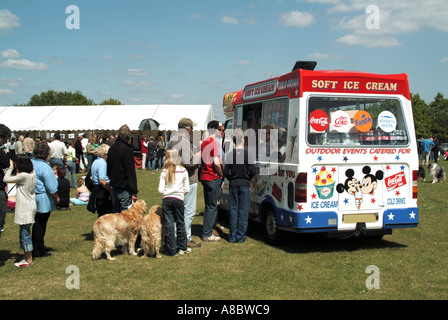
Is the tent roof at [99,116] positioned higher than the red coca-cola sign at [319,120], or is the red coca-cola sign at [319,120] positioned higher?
the tent roof at [99,116]

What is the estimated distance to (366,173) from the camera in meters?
6.98

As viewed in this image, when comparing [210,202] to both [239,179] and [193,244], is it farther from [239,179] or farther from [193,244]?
[193,244]

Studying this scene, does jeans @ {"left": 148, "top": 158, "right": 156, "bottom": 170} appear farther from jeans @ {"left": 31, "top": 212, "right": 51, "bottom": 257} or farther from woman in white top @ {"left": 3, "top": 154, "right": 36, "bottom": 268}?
woman in white top @ {"left": 3, "top": 154, "right": 36, "bottom": 268}

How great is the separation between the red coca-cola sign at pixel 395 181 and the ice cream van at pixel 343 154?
17 mm

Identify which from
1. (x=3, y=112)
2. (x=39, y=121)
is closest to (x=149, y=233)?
(x=39, y=121)

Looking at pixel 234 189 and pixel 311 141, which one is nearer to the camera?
pixel 311 141

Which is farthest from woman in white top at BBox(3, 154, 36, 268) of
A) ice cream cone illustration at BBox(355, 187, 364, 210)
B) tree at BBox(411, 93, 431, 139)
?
tree at BBox(411, 93, 431, 139)

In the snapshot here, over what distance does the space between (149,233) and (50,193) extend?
1695 mm

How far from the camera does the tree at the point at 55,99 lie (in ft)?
326

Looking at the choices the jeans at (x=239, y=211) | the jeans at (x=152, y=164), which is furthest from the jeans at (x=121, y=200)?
the jeans at (x=152, y=164)

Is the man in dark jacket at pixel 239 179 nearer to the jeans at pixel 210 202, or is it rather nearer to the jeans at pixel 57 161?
the jeans at pixel 210 202

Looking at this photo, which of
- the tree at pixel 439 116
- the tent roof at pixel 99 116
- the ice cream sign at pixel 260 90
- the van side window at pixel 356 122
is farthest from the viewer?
the tree at pixel 439 116

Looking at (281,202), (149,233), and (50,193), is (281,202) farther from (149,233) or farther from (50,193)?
(50,193)
